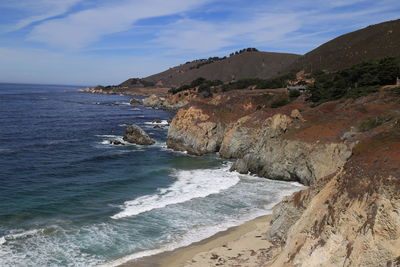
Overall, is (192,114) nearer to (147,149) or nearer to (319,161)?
(147,149)

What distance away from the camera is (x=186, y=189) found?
3253 cm

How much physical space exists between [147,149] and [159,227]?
95.3 feet

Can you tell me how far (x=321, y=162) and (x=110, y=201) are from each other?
18.6 metres

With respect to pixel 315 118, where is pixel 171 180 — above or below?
below

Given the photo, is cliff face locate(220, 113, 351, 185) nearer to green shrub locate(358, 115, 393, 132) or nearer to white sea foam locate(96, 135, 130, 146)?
green shrub locate(358, 115, 393, 132)

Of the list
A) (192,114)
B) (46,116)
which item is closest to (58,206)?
(192,114)

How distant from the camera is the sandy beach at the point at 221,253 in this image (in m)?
18.3

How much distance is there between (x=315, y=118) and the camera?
3800 centimetres

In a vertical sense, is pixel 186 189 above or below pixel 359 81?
below

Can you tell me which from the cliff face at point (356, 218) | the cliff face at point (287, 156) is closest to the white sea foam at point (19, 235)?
the cliff face at point (356, 218)

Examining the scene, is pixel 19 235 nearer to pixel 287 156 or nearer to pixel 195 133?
pixel 287 156

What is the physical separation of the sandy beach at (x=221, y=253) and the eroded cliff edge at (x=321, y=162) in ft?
2.89

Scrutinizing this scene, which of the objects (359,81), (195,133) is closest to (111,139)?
(195,133)

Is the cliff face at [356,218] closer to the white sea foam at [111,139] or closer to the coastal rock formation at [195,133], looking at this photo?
the coastal rock formation at [195,133]
